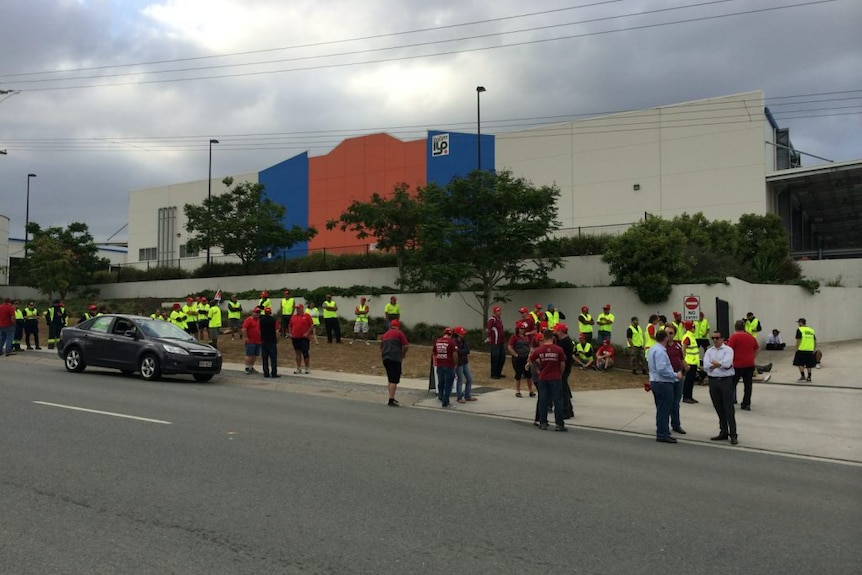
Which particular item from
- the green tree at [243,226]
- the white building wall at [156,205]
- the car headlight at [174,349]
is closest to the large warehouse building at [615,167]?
the green tree at [243,226]

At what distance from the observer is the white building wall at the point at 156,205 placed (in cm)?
5778

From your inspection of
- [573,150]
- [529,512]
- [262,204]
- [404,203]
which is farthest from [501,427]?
[573,150]

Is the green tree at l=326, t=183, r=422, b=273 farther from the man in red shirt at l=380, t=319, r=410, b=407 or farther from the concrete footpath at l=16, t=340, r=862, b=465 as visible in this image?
the man in red shirt at l=380, t=319, r=410, b=407

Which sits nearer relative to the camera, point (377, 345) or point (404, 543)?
point (404, 543)

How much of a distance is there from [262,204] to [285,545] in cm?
3435

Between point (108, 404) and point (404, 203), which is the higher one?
point (404, 203)

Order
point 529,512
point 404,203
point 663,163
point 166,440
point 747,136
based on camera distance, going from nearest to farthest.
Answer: point 529,512 → point 166,440 → point 404,203 → point 747,136 → point 663,163

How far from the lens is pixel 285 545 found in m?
4.69

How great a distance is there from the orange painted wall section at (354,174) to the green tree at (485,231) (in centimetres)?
2071

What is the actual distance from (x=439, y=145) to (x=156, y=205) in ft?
104

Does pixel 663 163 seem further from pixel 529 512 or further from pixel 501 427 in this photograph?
pixel 529 512

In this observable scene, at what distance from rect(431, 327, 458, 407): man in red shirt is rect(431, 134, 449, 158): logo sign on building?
32512mm

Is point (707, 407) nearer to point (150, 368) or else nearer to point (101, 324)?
point (150, 368)

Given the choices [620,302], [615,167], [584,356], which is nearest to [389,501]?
[584,356]
